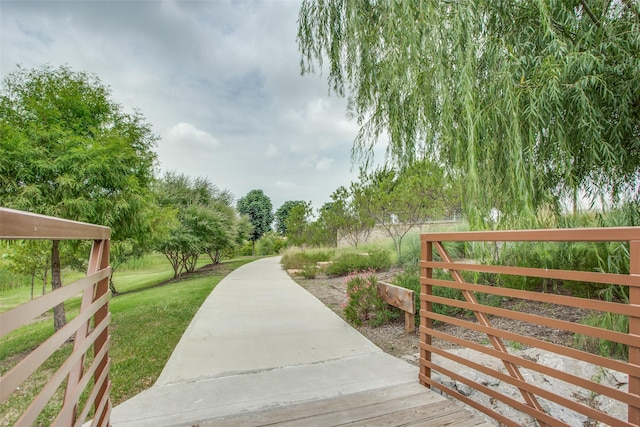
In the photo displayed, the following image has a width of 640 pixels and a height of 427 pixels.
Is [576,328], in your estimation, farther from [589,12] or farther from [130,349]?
[130,349]

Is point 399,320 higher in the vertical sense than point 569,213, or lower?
lower

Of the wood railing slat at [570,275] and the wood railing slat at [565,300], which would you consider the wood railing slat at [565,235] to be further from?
the wood railing slat at [565,300]

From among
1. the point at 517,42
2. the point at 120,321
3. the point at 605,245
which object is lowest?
the point at 120,321

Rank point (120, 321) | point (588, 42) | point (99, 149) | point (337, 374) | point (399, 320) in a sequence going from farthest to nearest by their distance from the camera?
point (120, 321)
point (399, 320)
point (99, 149)
point (337, 374)
point (588, 42)

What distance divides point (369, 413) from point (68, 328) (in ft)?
5.86

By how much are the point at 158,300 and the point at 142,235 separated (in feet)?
6.46

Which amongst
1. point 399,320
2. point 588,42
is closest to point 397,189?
point 399,320

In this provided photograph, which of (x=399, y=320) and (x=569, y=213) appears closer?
(x=569, y=213)

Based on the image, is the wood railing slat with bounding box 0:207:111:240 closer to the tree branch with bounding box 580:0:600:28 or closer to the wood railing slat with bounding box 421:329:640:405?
the wood railing slat with bounding box 421:329:640:405

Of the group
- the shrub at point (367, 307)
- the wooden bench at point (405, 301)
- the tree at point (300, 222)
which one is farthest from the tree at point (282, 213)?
the wooden bench at point (405, 301)

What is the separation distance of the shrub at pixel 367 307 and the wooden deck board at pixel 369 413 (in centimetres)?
236

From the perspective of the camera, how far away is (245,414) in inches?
82.3

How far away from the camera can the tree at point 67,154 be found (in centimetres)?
397

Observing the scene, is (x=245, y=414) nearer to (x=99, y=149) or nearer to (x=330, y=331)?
(x=330, y=331)
